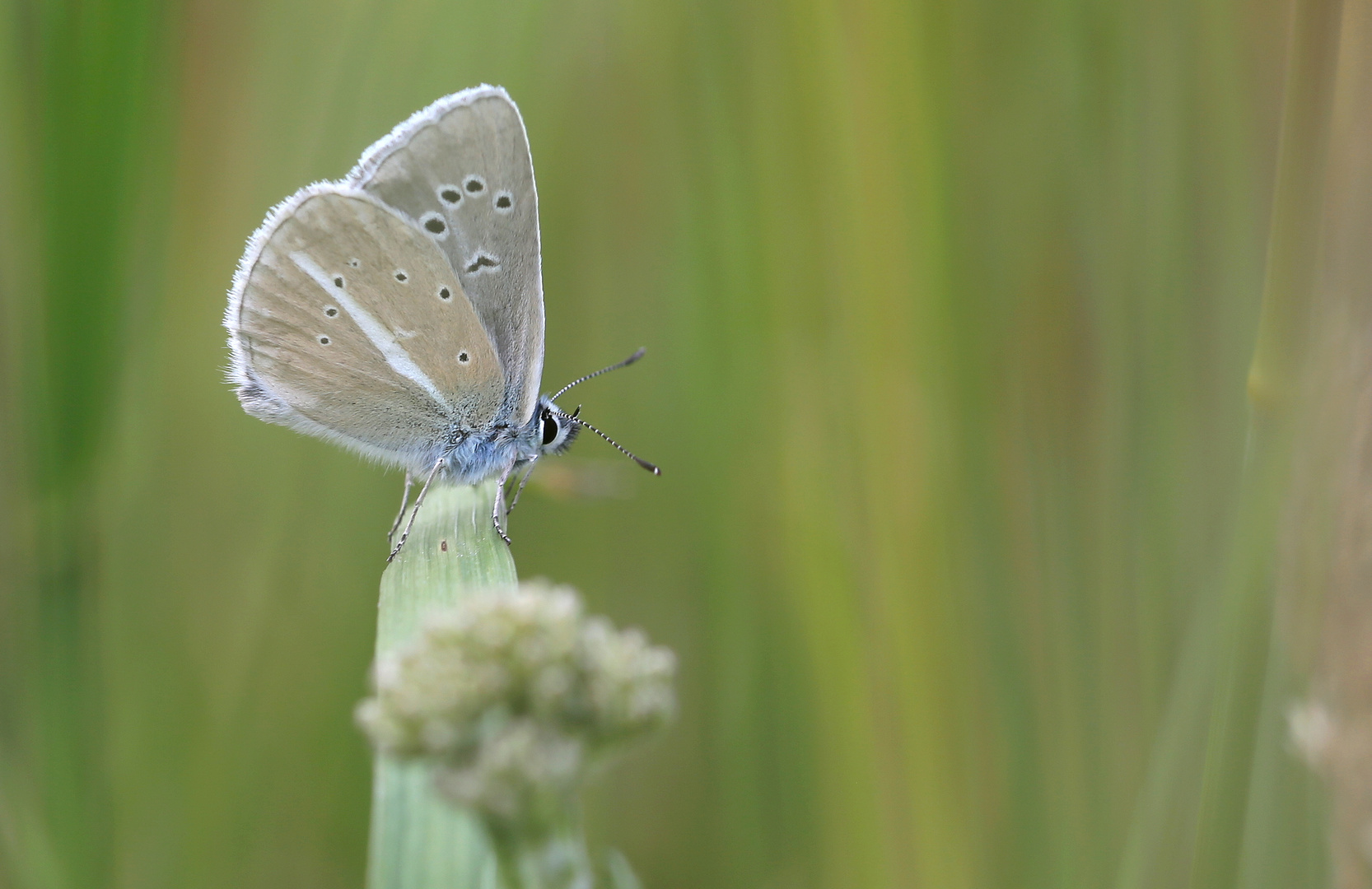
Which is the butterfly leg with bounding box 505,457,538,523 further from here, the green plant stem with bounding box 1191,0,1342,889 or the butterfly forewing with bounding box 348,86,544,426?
the green plant stem with bounding box 1191,0,1342,889

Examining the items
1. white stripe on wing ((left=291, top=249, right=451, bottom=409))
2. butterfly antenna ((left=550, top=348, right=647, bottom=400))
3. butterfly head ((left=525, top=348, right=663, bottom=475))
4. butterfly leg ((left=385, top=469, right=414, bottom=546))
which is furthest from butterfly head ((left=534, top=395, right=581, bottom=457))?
butterfly leg ((left=385, top=469, right=414, bottom=546))

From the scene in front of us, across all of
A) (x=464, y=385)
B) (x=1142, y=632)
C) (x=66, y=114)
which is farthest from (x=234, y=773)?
(x=1142, y=632)

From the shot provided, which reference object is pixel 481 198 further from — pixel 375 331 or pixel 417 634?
pixel 417 634

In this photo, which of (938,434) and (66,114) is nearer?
(66,114)

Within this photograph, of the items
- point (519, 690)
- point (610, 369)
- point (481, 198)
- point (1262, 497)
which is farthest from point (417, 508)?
point (1262, 497)

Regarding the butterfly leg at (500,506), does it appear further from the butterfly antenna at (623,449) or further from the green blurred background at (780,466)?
the butterfly antenna at (623,449)

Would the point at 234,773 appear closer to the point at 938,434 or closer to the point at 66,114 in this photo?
the point at 66,114
